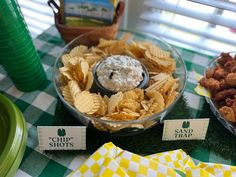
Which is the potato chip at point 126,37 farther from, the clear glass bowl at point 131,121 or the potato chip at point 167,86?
the potato chip at point 167,86

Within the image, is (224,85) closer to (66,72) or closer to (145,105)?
(145,105)

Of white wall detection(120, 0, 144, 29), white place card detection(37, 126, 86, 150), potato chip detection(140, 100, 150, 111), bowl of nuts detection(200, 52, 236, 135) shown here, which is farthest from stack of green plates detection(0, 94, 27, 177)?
white wall detection(120, 0, 144, 29)

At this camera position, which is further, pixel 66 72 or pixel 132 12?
pixel 132 12

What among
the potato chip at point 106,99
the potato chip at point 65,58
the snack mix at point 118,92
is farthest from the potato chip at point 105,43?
the potato chip at point 106,99

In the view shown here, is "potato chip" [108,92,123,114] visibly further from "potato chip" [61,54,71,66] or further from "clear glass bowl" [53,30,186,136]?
"potato chip" [61,54,71,66]

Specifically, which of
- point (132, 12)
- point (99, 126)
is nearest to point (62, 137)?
point (99, 126)

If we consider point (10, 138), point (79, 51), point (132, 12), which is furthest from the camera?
point (132, 12)

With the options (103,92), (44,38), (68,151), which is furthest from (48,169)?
(44,38)
